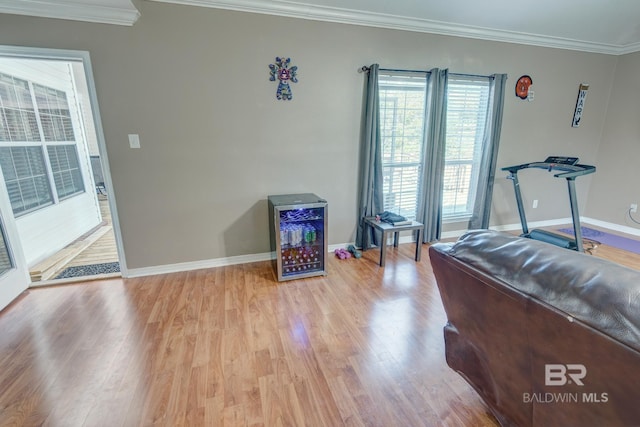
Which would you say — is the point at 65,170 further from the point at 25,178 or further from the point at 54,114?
the point at 25,178

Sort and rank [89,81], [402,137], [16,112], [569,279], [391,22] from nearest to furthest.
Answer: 1. [569,279]
2. [89,81]
3. [391,22]
4. [16,112]
5. [402,137]

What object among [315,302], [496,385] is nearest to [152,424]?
[315,302]

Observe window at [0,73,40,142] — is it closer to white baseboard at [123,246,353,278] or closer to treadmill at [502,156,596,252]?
white baseboard at [123,246,353,278]

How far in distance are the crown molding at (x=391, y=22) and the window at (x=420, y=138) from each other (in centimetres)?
48

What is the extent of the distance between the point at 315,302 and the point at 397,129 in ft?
7.19

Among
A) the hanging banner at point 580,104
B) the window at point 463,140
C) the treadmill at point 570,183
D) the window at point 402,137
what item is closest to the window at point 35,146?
the window at point 402,137

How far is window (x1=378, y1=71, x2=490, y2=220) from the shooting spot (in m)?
3.27

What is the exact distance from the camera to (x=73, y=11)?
7.39 ft

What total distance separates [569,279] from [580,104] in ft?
15.5

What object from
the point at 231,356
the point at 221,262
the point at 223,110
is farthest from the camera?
the point at 221,262

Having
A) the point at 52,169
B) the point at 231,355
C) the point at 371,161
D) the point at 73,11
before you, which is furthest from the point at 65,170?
the point at 371,161

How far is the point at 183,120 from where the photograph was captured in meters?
2.69

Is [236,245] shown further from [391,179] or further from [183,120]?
[391,179]
